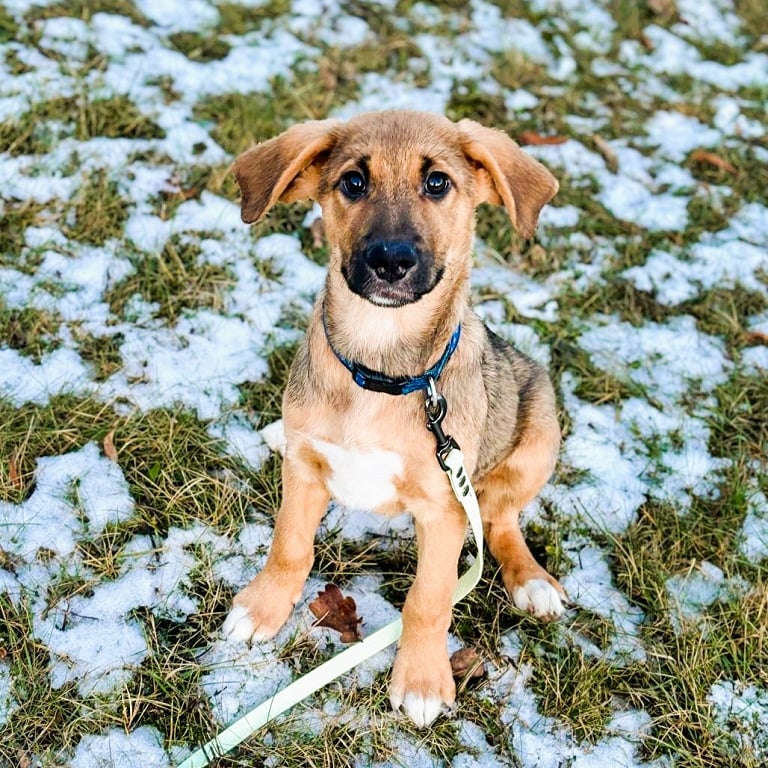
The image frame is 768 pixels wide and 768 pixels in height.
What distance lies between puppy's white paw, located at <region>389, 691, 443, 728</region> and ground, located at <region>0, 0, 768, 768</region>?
3.1 inches

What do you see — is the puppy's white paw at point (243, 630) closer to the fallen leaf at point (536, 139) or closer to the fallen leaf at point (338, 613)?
the fallen leaf at point (338, 613)

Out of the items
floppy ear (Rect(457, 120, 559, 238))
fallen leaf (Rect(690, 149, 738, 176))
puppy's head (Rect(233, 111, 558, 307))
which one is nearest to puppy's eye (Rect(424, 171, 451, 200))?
puppy's head (Rect(233, 111, 558, 307))

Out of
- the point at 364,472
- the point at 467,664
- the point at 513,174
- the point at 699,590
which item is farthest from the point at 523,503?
the point at 513,174

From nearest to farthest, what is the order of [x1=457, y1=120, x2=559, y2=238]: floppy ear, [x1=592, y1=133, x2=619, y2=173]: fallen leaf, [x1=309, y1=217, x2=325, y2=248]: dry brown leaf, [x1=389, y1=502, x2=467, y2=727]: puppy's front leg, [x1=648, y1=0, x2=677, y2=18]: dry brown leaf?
[x1=457, y1=120, x2=559, y2=238]: floppy ear
[x1=389, y1=502, x2=467, y2=727]: puppy's front leg
[x1=309, y1=217, x2=325, y2=248]: dry brown leaf
[x1=592, y1=133, x2=619, y2=173]: fallen leaf
[x1=648, y1=0, x2=677, y2=18]: dry brown leaf

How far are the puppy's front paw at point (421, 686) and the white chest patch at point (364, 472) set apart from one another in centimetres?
63

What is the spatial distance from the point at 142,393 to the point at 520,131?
3.59m

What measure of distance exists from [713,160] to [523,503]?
12.3 ft

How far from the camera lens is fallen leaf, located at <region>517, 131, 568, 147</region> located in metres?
6.27

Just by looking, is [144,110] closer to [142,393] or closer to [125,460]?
[142,393]

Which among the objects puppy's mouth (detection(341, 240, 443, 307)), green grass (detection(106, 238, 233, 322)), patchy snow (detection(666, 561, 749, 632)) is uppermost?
puppy's mouth (detection(341, 240, 443, 307))

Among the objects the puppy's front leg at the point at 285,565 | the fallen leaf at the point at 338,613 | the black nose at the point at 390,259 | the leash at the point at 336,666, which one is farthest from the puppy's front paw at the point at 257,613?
the black nose at the point at 390,259

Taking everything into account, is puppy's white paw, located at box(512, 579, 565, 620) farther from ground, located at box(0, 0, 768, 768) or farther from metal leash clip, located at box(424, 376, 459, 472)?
metal leash clip, located at box(424, 376, 459, 472)

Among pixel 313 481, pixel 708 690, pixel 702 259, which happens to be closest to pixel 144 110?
pixel 313 481

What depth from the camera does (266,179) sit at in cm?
305
